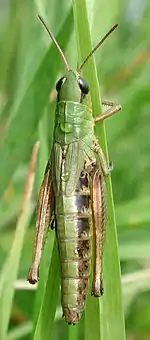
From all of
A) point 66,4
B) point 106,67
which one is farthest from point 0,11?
point 66,4

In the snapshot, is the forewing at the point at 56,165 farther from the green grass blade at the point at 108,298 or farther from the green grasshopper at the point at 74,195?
the green grass blade at the point at 108,298

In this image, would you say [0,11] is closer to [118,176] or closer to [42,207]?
[118,176]

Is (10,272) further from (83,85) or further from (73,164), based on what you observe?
(83,85)

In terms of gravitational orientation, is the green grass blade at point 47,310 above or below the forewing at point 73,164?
below

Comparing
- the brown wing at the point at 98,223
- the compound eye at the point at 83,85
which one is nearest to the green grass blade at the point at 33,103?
the compound eye at the point at 83,85

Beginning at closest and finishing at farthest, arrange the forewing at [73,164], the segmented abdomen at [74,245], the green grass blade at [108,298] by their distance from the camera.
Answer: the green grass blade at [108,298] → the segmented abdomen at [74,245] → the forewing at [73,164]

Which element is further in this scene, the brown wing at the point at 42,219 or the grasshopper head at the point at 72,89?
the grasshopper head at the point at 72,89

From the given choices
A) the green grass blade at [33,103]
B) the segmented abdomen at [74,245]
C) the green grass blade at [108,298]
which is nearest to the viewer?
the green grass blade at [108,298]
